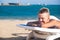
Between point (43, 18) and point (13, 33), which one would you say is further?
point (13, 33)

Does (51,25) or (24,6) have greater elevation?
(24,6)

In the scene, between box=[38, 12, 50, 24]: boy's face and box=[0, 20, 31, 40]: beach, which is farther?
box=[0, 20, 31, 40]: beach

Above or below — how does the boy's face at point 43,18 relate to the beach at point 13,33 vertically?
below

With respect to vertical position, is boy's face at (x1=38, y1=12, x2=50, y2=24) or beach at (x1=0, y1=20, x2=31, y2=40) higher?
beach at (x1=0, y1=20, x2=31, y2=40)

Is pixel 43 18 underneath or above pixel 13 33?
underneath

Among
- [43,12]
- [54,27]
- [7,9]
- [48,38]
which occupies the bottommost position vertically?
[48,38]

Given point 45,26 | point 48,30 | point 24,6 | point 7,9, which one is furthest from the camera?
point 24,6

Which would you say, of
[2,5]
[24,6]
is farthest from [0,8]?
[24,6]

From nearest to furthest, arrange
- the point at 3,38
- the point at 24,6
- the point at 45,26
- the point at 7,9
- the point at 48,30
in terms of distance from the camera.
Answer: the point at 48,30, the point at 45,26, the point at 3,38, the point at 7,9, the point at 24,6

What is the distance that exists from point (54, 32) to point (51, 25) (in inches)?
11.8

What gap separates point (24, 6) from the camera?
50688 mm

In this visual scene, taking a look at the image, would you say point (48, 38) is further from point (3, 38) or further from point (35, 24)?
point (3, 38)

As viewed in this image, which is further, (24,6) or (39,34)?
(24,6)

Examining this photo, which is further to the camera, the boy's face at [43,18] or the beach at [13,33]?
the beach at [13,33]
